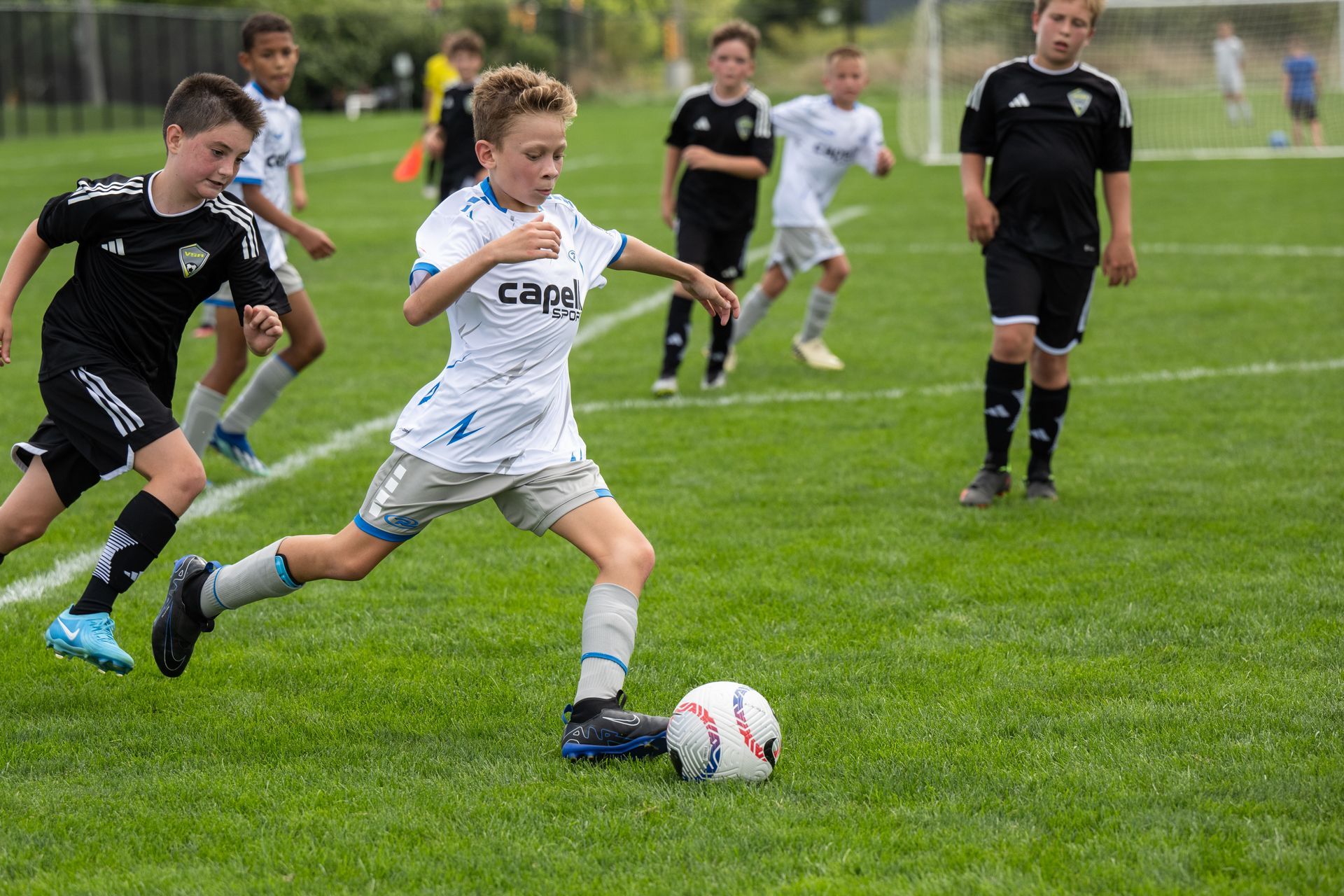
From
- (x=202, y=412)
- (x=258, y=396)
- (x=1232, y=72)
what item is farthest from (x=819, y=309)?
(x=1232, y=72)

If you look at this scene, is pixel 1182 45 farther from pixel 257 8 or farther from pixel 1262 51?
pixel 257 8

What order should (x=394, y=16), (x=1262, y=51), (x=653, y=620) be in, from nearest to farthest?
(x=653, y=620) → (x=1262, y=51) → (x=394, y=16)

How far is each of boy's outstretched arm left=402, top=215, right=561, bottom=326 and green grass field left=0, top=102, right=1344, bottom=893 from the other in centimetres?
115

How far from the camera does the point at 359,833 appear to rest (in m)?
3.21

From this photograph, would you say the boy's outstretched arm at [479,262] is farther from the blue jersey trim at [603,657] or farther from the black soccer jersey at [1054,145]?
the black soccer jersey at [1054,145]

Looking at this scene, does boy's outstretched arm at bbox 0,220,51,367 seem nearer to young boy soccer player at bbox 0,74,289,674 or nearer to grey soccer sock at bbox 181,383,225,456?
young boy soccer player at bbox 0,74,289,674

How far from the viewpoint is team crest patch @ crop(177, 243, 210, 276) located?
416cm

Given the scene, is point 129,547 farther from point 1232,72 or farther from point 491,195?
point 1232,72

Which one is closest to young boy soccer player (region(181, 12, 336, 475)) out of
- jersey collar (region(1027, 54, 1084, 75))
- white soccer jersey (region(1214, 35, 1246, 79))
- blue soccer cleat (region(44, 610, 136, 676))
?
blue soccer cleat (region(44, 610, 136, 676))

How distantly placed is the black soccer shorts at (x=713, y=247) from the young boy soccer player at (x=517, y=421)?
475 centimetres

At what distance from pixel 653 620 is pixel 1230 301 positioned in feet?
25.6

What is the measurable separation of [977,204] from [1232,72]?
Result: 2375 centimetres

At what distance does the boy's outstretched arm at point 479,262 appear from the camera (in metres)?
3.43

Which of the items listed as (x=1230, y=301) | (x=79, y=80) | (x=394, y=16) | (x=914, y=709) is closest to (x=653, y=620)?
(x=914, y=709)
